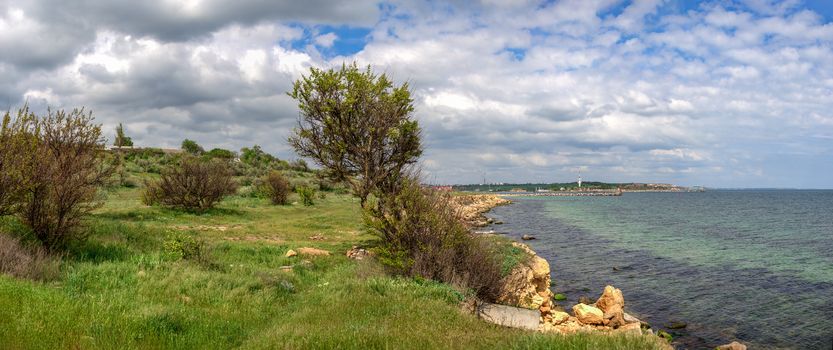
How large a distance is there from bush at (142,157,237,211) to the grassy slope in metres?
16.0

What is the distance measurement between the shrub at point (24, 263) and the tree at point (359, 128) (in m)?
10.4

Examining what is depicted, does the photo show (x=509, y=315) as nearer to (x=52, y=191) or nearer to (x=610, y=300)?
(x=610, y=300)

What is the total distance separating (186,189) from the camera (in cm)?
3288

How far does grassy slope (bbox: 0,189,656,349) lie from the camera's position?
288 inches

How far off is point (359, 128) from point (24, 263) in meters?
11.9

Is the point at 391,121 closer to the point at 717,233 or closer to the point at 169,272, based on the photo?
the point at 169,272

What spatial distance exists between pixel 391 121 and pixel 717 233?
41983mm

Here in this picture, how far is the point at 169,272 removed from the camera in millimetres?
12672

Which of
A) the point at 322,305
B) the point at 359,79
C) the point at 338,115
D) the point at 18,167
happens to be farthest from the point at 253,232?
the point at 322,305

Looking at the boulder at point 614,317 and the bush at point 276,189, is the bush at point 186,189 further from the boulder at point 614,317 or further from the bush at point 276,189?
the boulder at point 614,317

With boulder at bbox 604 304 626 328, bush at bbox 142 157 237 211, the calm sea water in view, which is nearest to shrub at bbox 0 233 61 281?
boulder at bbox 604 304 626 328

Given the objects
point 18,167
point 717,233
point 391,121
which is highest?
point 391,121

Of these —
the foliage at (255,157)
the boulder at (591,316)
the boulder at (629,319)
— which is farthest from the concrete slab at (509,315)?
the foliage at (255,157)

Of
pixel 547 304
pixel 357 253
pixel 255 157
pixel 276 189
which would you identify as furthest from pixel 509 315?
pixel 255 157
